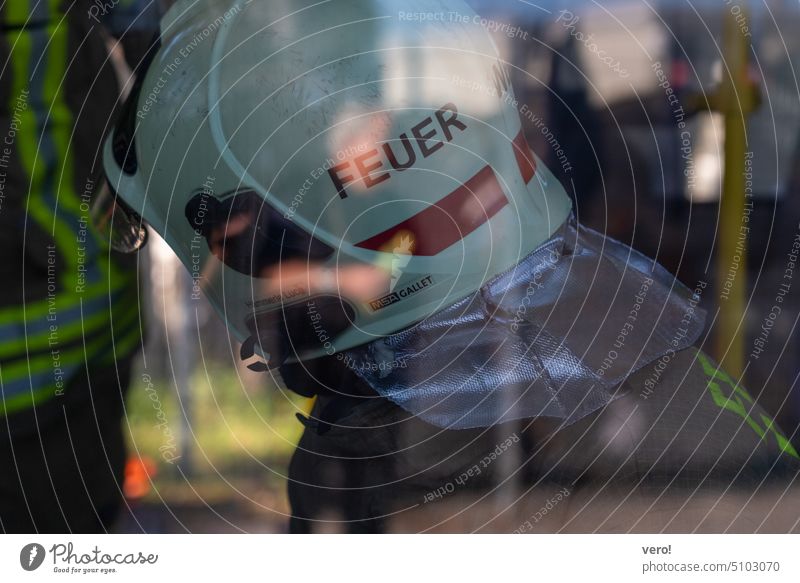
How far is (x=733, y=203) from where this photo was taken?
65.7 inches

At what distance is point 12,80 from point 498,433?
1.22 m

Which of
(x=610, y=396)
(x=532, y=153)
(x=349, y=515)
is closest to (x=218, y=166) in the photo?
(x=532, y=153)

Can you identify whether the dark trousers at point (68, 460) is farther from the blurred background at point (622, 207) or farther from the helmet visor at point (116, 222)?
the helmet visor at point (116, 222)

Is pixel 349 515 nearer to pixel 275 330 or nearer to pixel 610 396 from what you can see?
pixel 275 330

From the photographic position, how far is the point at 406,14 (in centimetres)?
159

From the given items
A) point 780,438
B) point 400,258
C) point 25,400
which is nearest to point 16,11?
point 25,400

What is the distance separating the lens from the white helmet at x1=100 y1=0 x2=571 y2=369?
5.16ft

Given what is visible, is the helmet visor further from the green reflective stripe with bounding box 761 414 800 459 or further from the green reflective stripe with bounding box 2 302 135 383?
the green reflective stripe with bounding box 761 414 800 459

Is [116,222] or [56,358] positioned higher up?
[116,222]

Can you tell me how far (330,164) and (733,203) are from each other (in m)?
0.82
